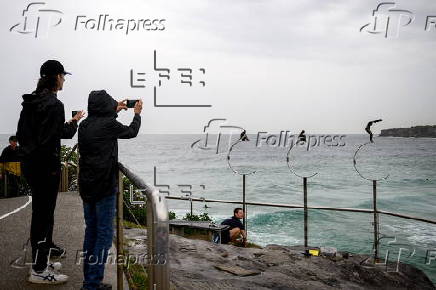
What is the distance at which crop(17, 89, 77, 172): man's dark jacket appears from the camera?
11.2ft

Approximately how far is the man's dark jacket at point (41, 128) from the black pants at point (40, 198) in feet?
0.19

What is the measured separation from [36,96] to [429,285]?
9.79 m

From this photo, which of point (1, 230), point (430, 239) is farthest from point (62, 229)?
point (430, 239)

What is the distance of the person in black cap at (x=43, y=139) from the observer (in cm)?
341

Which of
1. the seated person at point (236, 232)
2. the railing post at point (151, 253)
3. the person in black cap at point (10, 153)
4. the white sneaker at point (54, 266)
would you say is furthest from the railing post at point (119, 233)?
the person in black cap at point (10, 153)

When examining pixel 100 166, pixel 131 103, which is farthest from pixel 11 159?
pixel 100 166

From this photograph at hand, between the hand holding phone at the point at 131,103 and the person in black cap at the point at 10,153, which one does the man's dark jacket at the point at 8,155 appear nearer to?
the person in black cap at the point at 10,153

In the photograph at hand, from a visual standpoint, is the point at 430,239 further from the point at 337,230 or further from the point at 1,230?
the point at 1,230

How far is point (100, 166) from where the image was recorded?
10.5 feet

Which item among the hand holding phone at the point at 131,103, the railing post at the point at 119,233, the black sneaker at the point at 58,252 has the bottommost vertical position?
the black sneaker at the point at 58,252

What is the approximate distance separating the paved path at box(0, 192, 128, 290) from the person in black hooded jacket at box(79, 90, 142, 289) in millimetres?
739

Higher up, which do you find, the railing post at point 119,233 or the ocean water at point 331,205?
the railing post at point 119,233

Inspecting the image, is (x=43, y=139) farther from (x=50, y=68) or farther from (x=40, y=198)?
(x=50, y=68)

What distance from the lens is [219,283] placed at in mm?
5688
